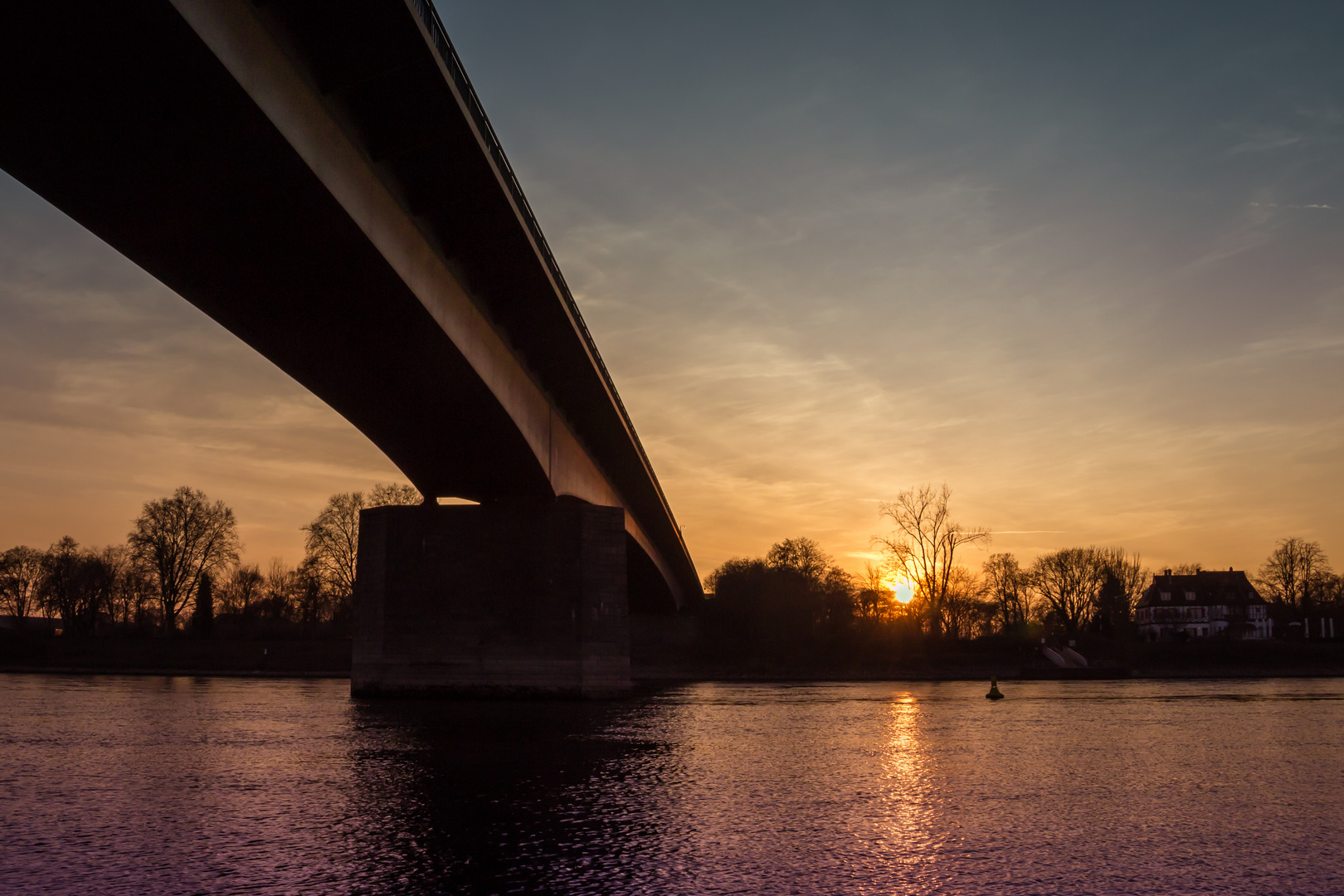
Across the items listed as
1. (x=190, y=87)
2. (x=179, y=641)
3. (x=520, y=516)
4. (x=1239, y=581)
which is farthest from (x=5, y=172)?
(x=1239, y=581)

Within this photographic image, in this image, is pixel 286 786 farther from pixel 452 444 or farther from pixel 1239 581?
pixel 1239 581

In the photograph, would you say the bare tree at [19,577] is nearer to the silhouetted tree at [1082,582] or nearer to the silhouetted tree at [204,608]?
the silhouetted tree at [204,608]

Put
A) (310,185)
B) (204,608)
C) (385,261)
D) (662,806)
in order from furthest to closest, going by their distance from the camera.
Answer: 1. (204,608)
2. (385,261)
3. (310,185)
4. (662,806)

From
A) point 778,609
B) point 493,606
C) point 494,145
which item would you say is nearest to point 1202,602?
point 778,609

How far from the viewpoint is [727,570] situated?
5030 inches

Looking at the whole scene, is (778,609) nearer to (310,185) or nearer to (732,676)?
(732,676)

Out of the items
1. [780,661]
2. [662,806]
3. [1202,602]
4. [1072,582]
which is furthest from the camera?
[1202,602]

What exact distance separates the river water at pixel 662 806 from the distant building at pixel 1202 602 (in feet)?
392

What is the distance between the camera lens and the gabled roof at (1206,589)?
5354 inches

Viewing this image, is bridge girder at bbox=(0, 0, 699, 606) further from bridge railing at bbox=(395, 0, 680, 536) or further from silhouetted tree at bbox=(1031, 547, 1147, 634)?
silhouetted tree at bbox=(1031, 547, 1147, 634)

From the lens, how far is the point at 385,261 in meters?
17.6

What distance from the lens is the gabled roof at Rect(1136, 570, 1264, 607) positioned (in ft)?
446

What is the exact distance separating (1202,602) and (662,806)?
5649 inches

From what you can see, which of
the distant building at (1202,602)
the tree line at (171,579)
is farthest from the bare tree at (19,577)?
the distant building at (1202,602)
